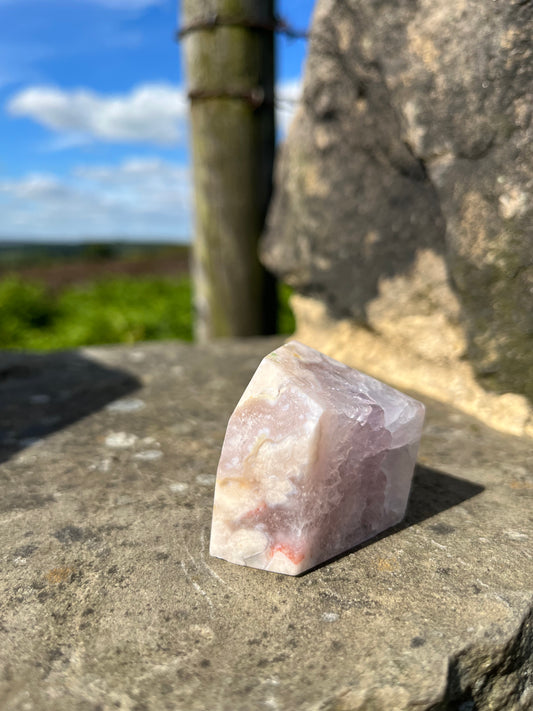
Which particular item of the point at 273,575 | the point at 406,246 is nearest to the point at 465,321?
the point at 406,246

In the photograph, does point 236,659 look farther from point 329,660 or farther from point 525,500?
point 525,500

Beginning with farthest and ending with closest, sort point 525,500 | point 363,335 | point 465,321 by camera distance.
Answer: point 363,335 < point 465,321 < point 525,500

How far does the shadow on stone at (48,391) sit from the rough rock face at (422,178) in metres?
0.93

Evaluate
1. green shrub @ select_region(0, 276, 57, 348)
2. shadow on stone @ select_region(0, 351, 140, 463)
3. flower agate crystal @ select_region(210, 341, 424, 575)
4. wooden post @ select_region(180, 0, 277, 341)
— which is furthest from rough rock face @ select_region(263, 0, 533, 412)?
green shrub @ select_region(0, 276, 57, 348)

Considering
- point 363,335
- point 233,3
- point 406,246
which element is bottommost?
point 363,335

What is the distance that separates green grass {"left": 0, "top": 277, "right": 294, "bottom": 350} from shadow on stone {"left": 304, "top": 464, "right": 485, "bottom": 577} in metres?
2.98

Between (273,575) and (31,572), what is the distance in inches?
19.1

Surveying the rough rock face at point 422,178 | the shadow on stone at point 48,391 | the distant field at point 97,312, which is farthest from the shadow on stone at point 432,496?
the distant field at point 97,312

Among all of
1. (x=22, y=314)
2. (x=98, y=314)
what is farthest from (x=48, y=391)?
(x=22, y=314)

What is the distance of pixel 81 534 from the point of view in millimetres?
1413

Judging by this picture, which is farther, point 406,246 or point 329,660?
point 406,246

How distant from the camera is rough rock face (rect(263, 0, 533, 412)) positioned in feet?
5.88

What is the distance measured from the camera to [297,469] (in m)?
1.24

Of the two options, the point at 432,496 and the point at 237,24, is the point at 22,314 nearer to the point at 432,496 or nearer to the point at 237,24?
the point at 237,24
